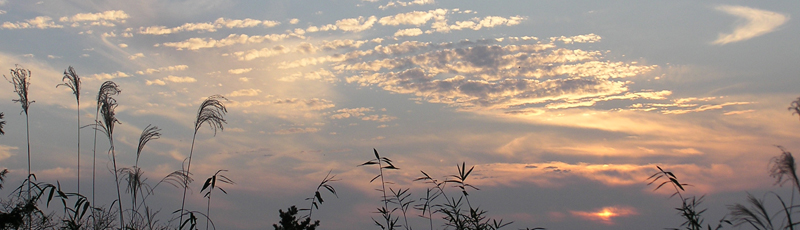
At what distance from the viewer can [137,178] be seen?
347 inches

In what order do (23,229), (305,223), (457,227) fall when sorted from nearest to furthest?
1. (305,223)
2. (457,227)
3. (23,229)

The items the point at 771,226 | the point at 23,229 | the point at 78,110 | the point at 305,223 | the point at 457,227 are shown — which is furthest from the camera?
the point at 23,229

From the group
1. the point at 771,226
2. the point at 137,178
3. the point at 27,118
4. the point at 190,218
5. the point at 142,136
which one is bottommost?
the point at 771,226

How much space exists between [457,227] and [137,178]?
5.50 metres

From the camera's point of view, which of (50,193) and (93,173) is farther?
(93,173)

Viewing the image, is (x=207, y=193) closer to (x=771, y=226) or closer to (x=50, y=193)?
(x=50, y=193)

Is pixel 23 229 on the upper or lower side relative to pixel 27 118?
lower

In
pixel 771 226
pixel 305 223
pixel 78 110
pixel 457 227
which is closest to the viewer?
pixel 305 223

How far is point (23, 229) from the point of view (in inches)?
467

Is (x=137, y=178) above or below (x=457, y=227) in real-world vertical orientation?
above

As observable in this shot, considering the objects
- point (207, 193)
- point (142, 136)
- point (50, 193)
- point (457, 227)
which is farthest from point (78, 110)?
point (457, 227)

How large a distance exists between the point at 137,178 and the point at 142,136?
0.77 meters

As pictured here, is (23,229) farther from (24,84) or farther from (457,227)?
(457,227)

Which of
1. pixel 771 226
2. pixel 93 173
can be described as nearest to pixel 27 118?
pixel 93 173
